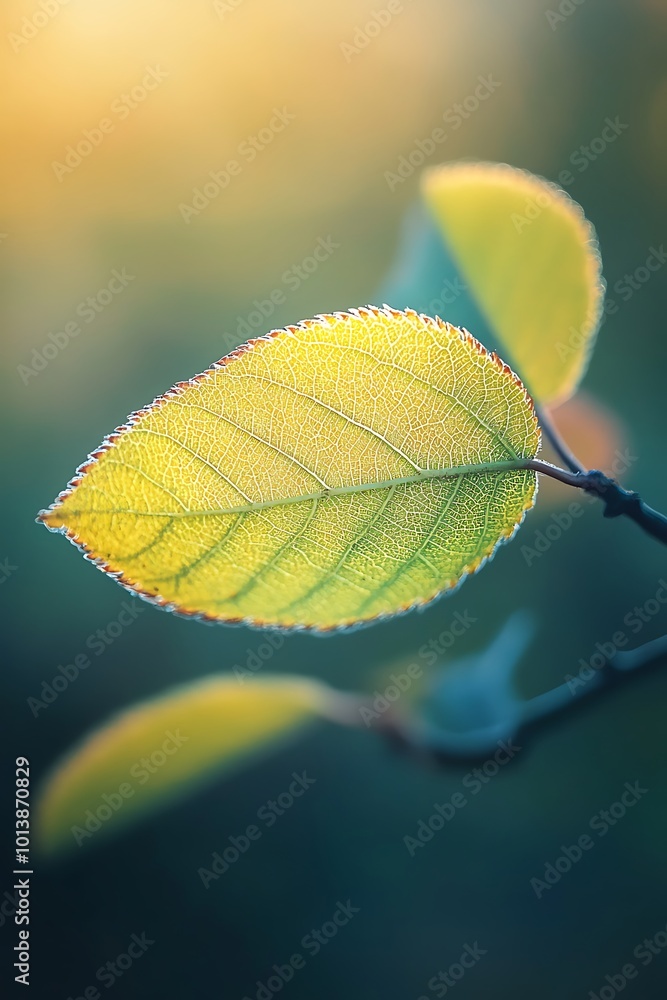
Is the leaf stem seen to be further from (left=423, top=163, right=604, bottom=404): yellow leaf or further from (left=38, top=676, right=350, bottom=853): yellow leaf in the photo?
(left=38, top=676, right=350, bottom=853): yellow leaf

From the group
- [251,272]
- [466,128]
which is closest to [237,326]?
[251,272]

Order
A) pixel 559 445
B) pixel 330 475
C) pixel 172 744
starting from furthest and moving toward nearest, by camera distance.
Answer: pixel 172 744 < pixel 559 445 < pixel 330 475

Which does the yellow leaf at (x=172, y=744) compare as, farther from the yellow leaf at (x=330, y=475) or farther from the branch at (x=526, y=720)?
the yellow leaf at (x=330, y=475)

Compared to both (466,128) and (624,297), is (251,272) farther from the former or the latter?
(624,297)

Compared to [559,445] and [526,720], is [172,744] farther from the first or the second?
[559,445]

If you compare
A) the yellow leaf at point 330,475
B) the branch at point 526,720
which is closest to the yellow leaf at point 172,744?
the branch at point 526,720

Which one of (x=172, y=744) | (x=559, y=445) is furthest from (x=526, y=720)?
(x=172, y=744)
